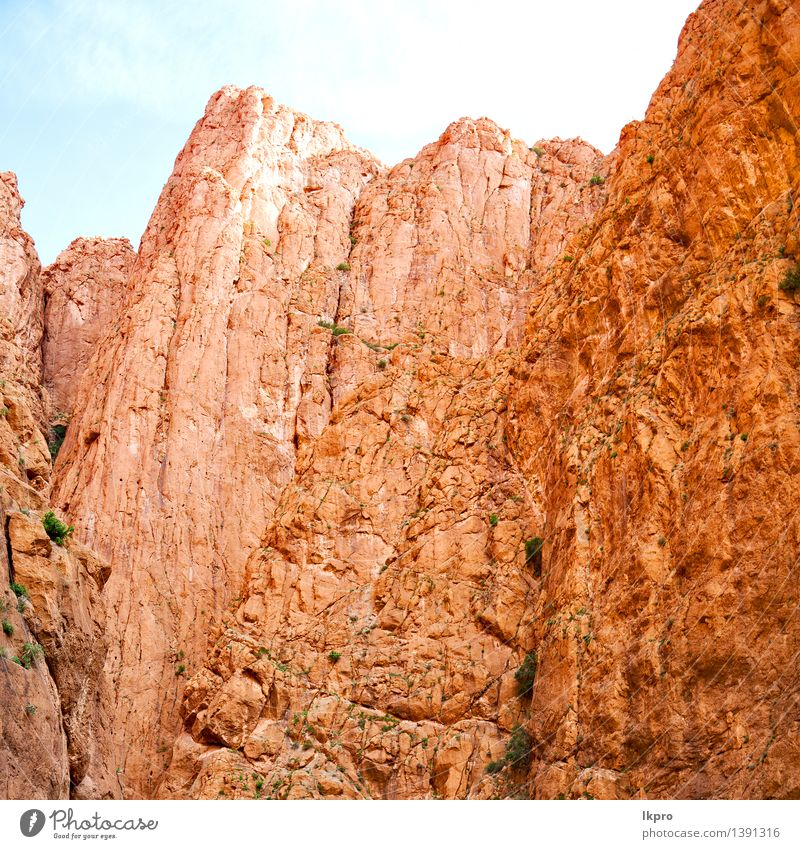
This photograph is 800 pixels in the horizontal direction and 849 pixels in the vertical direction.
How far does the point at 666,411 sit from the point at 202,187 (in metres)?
36.5

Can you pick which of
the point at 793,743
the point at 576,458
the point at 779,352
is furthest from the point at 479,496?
the point at 793,743

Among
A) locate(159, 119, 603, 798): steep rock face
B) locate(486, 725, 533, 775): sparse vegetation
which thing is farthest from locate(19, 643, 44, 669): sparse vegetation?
locate(486, 725, 533, 775): sparse vegetation

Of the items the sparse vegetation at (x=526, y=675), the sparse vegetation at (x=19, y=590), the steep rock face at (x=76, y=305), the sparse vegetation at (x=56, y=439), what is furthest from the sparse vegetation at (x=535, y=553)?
the steep rock face at (x=76, y=305)

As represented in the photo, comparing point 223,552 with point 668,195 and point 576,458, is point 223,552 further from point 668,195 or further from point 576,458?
point 668,195

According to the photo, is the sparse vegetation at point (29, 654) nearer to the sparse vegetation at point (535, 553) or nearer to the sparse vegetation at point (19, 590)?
the sparse vegetation at point (19, 590)

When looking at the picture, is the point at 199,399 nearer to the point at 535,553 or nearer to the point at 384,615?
the point at 384,615

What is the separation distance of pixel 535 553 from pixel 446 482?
16.5 ft

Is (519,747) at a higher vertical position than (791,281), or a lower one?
lower

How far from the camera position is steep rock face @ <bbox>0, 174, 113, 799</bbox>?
19.7 metres

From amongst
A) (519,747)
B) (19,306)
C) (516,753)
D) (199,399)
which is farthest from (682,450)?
(19,306)

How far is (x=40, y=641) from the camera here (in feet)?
72.8

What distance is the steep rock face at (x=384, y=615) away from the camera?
103 ft

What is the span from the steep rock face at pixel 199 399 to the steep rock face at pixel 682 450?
53.1 feet

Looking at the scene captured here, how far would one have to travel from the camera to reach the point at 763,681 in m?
21.8
